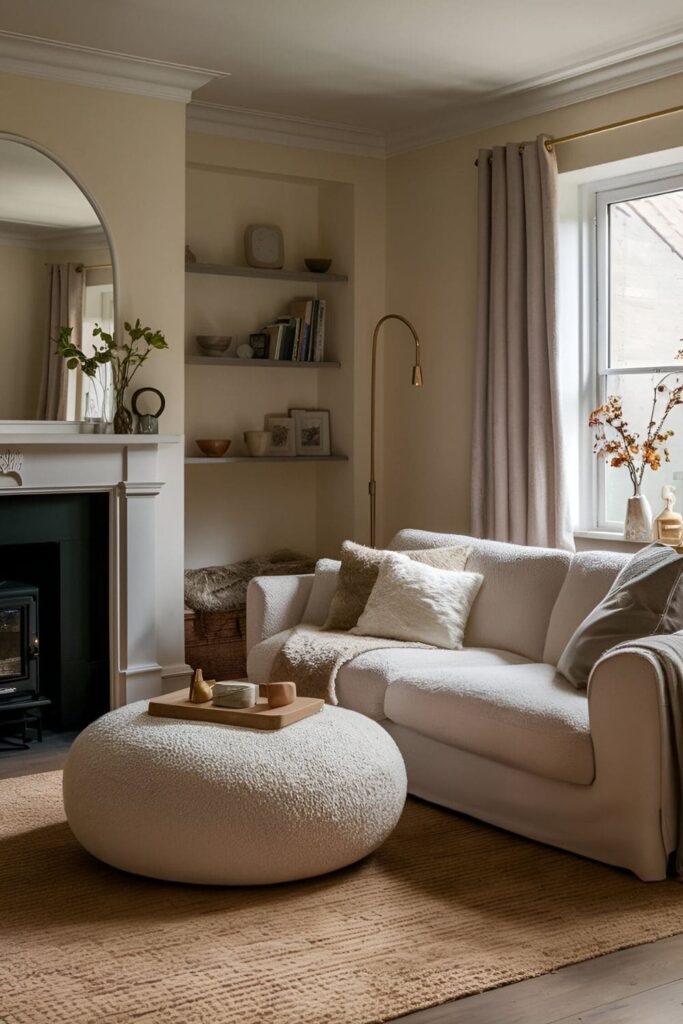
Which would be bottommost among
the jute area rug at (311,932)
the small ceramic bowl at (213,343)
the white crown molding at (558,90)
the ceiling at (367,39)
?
the jute area rug at (311,932)

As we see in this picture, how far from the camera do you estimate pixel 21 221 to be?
4551mm

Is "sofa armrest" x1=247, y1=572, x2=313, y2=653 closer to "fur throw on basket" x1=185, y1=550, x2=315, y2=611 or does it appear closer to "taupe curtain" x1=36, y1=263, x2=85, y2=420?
"fur throw on basket" x1=185, y1=550, x2=315, y2=611

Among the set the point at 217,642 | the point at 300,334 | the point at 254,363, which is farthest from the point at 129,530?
the point at 300,334

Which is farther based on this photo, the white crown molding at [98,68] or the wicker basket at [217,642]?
the wicker basket at [217,642]

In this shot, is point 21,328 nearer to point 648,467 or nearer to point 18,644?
point 18,644

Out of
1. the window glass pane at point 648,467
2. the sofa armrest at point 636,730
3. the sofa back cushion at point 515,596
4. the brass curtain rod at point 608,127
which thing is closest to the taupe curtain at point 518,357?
the brass curtain rod at point 608,127

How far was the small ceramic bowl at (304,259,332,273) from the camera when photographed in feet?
19.4

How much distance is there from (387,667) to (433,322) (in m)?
2.36

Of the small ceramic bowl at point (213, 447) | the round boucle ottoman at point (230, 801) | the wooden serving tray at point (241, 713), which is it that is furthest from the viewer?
the small ceramic bowl at point (213, 447)

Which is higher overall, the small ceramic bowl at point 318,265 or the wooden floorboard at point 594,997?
the small ceramic bowl at point 318,265

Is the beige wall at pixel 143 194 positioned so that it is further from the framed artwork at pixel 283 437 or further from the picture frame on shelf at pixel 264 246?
the framed artwork at pixel 283 437

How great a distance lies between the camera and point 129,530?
4816 millimetres

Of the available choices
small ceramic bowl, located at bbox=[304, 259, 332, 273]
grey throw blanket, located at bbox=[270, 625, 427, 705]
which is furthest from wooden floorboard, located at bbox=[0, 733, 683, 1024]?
small ceramic bowl, located at bbox=[304, 259, 332, 273]

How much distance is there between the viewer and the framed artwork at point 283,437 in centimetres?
597
